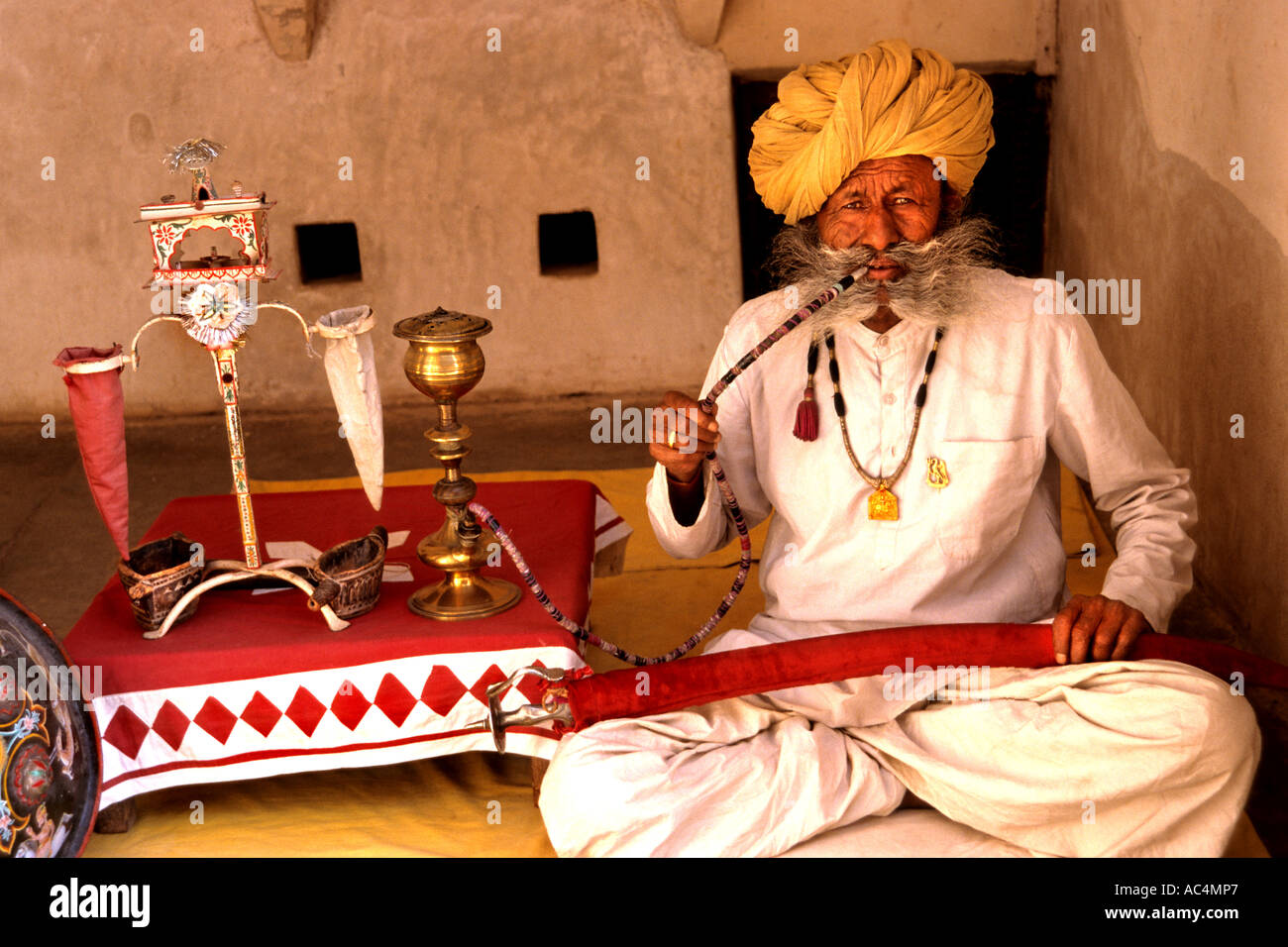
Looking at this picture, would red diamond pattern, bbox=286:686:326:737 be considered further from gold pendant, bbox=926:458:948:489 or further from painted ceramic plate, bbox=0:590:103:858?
gold pendant, bbox=926:458:948:489

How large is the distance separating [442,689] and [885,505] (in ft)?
3.25

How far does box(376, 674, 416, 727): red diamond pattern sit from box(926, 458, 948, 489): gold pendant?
1.16 metres

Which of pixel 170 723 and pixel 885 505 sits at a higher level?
pixel 885 505

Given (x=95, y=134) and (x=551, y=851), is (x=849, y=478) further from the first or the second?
(x=95, y=134)

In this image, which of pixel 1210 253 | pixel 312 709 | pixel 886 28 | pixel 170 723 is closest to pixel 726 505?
pixel 312 709

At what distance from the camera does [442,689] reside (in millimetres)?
2908

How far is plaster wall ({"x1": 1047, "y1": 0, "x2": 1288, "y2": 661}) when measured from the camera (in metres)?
3.30

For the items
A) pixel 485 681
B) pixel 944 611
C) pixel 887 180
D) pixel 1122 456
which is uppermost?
pixel 887 180

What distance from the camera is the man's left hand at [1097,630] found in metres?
2.55

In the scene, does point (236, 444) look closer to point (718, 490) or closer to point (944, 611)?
point (718, 490)

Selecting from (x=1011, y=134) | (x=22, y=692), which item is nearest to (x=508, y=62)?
(x=1011, y=134)

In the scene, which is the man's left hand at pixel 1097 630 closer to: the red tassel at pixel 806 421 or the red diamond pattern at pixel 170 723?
the red tassel at pixel 806 421

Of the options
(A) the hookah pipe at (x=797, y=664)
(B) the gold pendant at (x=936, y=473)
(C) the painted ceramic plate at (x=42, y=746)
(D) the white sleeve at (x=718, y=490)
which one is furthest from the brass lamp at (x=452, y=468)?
(B) the gold pendant at (x=936, y=473)
